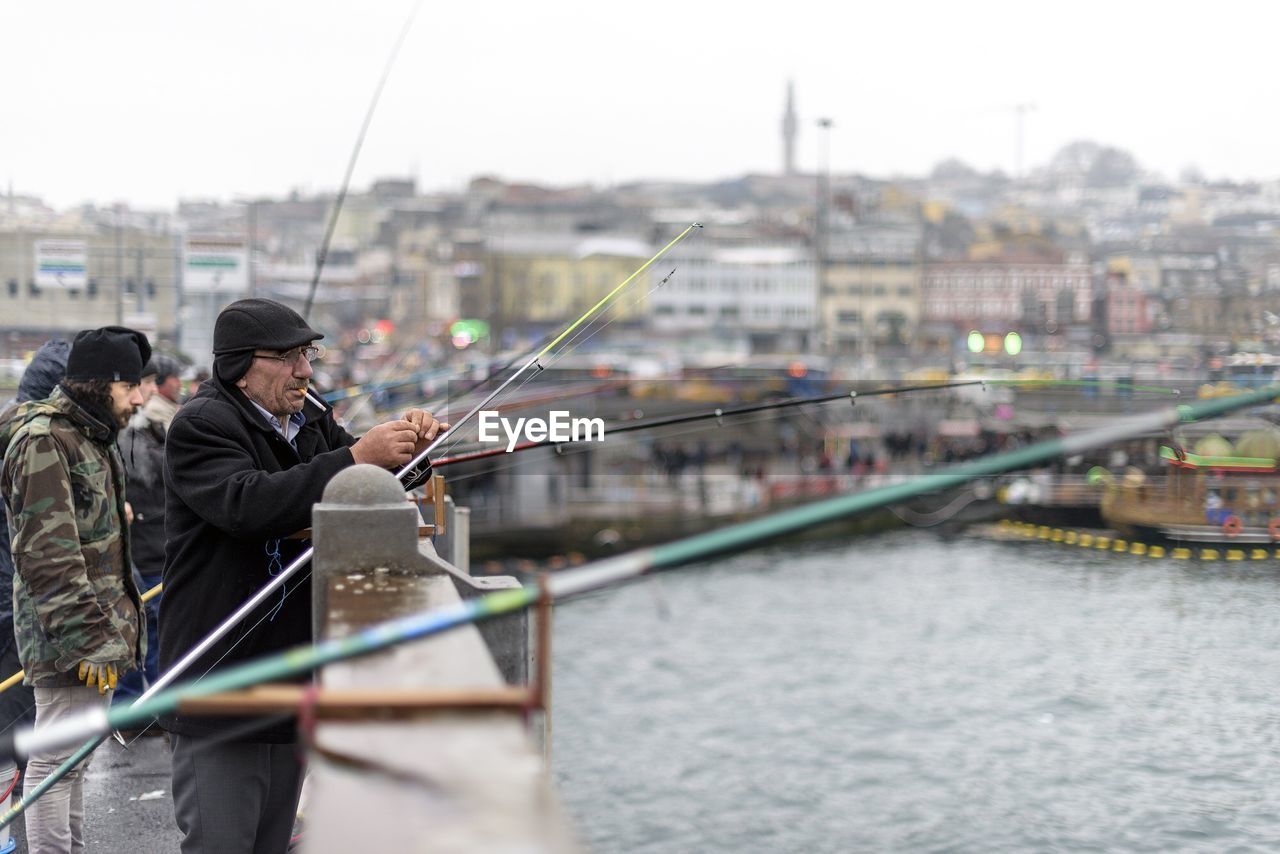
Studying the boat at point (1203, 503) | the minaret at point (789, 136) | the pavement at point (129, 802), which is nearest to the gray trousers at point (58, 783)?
the pavement at point (129, 802)

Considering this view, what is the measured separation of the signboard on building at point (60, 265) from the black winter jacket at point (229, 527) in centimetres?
2439

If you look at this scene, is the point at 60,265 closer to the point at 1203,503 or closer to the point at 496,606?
the point at 496,606

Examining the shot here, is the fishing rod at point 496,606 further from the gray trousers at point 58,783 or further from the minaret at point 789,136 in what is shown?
the minaret at point 789,136

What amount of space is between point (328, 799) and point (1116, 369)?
54.6 meters

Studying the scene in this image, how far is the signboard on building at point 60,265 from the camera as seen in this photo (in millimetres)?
26156

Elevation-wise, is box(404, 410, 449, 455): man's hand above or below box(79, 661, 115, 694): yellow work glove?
above

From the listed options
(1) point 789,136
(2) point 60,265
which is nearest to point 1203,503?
(2) point 60,265

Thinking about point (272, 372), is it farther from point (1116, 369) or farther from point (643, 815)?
point (1116, 369)

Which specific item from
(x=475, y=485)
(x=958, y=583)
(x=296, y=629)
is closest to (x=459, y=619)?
(x=296, y=629)

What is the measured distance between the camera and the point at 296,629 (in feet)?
11.2

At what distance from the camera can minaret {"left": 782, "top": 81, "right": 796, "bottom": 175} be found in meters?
186

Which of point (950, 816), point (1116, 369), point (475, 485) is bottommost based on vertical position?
point (950, 816)

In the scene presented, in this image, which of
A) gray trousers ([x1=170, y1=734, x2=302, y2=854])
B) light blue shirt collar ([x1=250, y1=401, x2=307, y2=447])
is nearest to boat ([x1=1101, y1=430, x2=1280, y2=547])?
light blue shirt collar ([x1=250, y1=401, x2=307, y2=447])

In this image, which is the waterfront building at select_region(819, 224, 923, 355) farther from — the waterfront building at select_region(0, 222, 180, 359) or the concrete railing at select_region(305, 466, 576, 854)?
the concrete railing at select_region(305, 466, 576, 854)
